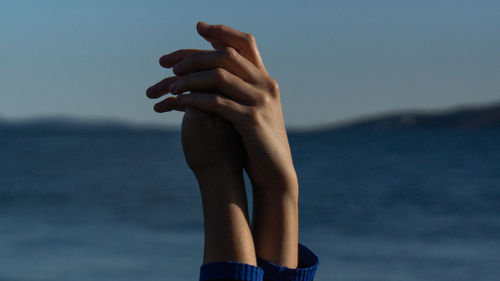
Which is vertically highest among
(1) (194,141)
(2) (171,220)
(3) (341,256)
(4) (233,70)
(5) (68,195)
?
(5) (68,195)

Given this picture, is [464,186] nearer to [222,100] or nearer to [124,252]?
[124,252]

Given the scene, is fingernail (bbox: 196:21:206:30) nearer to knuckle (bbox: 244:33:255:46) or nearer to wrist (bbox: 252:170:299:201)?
knuckle (bbox: 244:33:255:46)

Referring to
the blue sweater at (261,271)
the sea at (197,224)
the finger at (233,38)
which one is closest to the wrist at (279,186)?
the blue sweater at (261,271)

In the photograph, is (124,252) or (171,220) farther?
(171,220)

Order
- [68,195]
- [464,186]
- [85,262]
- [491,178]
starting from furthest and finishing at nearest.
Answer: [491,178] → [464,186] → [68,195] → [85,262]

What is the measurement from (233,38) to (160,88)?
8.2 inches

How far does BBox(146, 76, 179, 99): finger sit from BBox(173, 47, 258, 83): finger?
0.14 meters

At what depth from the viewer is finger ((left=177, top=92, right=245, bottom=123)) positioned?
3.54 feet

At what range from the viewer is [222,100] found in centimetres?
108

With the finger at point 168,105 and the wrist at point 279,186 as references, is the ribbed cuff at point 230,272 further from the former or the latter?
the finger at point 168,105

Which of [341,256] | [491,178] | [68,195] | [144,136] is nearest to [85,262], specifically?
[341,256]

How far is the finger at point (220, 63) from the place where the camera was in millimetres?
1117

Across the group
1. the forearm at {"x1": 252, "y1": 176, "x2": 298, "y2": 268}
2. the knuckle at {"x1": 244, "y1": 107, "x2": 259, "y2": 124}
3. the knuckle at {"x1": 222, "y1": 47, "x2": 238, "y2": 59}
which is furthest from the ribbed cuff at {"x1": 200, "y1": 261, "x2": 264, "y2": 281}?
the knuckle at {"x1": 222, "y1": 47, "x2": 238, "y2": 59}

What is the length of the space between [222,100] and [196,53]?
121 millimetres
